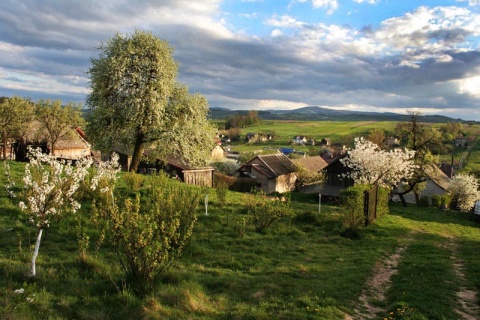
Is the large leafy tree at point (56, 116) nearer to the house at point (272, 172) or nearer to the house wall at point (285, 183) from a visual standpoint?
the house at point (272, 172)

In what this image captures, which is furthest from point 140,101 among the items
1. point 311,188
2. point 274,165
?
point 311,188

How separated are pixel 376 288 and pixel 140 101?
18.1 metres

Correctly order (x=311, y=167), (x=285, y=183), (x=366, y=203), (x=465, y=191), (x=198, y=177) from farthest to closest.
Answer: (x=311, y=167) < (x=285, y=183) < (x=465, y=191) < (x=198, y=177) < (x=366, y=203)

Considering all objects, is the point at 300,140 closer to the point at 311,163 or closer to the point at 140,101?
the point at 311,163


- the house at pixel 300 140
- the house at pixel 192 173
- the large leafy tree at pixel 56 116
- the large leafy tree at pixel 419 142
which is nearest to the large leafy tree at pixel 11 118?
the large leafy tree at pixel 56 116

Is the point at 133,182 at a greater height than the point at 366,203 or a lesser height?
greater

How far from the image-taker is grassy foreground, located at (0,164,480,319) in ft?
22.3

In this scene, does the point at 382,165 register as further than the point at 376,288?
Yes

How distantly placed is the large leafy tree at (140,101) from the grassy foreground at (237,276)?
845 cm

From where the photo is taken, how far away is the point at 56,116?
1341 inches

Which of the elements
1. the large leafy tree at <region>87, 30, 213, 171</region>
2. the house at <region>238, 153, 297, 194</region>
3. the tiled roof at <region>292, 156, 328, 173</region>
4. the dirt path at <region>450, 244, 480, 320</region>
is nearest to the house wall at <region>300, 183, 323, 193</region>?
the house at <region>238, 153, 297, 194</region>

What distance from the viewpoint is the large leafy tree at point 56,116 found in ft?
111

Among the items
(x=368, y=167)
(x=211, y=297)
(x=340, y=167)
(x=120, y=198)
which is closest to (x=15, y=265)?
(x=211, y=297)

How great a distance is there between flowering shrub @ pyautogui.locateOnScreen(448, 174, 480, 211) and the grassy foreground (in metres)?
33.4
